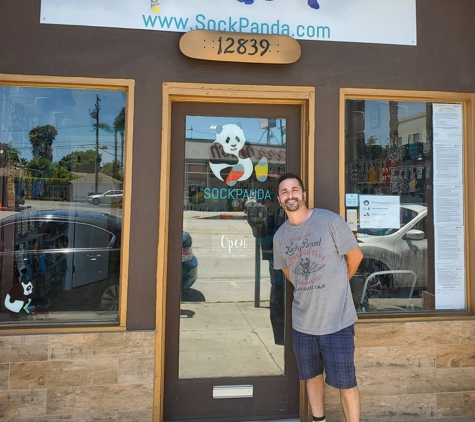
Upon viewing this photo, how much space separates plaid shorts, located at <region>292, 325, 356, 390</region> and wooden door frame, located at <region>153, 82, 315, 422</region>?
505 millimetres

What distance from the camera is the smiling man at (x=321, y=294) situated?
8.89ft

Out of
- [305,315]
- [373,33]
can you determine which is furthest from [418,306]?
[373,33]

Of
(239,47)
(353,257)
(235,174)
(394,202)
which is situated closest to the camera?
(353,257)

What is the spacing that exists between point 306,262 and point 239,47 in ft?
5.54

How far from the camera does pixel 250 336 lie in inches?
134

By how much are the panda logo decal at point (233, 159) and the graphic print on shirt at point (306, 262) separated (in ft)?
2.71

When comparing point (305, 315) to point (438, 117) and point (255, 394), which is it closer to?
point (255, 394)

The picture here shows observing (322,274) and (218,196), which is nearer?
(322,274)

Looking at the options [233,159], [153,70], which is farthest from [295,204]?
[153,70]

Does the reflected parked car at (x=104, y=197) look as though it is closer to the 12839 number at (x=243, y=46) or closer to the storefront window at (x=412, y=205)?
the 12839 number at (x=243, y=46)

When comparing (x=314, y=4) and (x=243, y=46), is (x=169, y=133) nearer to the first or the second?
(x=243, y=46)

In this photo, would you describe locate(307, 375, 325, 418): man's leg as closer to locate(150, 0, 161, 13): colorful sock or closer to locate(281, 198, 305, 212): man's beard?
locate(281, 198, 305, 212): man's beard

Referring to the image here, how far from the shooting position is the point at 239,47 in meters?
3.19

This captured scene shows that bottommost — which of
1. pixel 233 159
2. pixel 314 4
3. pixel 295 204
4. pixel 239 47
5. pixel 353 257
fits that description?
pixel 353 257
